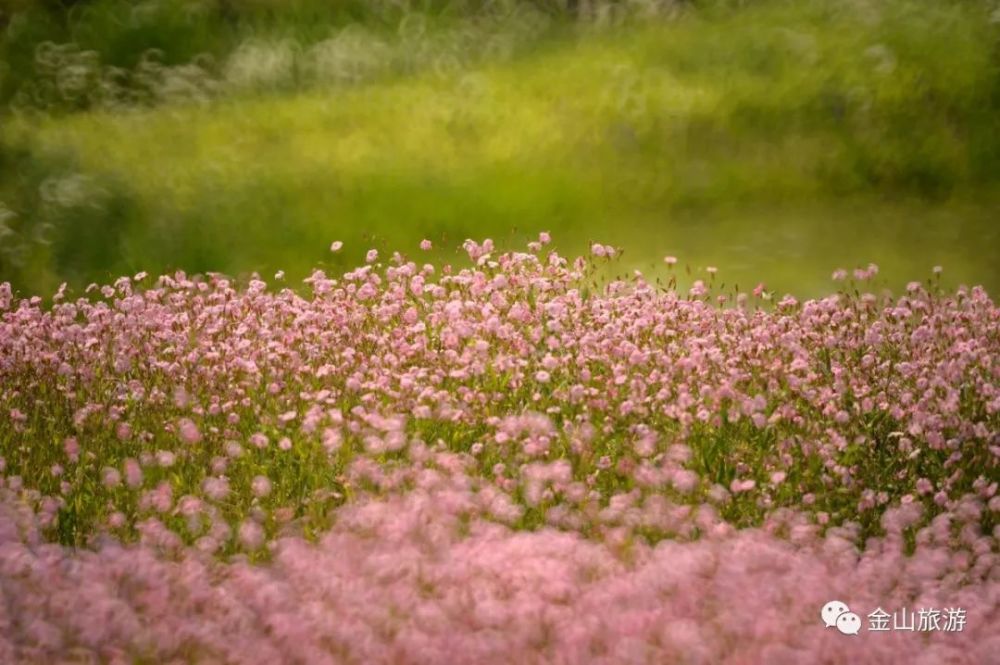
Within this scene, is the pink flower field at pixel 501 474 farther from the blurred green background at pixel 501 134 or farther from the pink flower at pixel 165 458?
the blurred green background at pixel 501 134

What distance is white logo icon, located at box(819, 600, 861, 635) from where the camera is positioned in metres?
4.05

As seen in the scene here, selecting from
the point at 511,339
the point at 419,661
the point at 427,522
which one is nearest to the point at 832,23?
the point at 511,339

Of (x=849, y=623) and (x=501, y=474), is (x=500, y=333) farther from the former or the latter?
(x=849, y=623)

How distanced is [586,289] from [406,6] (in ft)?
15.3

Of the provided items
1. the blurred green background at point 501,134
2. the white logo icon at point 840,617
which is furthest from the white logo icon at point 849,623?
the blurred green background at point 501,134

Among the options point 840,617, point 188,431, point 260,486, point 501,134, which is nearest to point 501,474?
point 260,486

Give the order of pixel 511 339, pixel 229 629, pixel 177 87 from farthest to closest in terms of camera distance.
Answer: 1. pixel 177 87
2. pixel 511 339
3. pixel 229 629

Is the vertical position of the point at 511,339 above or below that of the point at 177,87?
below

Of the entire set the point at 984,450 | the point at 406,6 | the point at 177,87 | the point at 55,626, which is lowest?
the point at 55,626

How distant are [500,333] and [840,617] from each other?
2.83 meters

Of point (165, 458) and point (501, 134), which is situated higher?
point (501, 134)

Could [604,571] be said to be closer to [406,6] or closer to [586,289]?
[586,289]

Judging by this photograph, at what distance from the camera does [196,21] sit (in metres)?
10.6

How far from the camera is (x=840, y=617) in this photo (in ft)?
13.5
